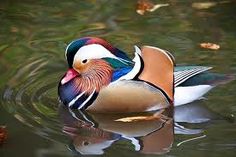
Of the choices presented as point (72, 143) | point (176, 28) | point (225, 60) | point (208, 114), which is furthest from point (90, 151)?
point (176, 28)

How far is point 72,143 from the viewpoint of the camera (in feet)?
13.1

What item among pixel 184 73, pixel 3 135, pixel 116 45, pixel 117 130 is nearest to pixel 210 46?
pixel 116 45

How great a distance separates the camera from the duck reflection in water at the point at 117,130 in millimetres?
3959

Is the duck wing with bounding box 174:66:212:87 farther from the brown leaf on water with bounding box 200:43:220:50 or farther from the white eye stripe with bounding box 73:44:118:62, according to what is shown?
the brown leaf on water with bounding box 200:43:220:50

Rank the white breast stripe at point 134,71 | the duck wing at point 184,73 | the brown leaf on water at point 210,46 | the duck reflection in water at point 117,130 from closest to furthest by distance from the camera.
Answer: the duck reflection in water at point 117,130 → the white breast stripe at point 134,71 → the duck wing at point 184,73 → the brown leaf on water at point 210,46

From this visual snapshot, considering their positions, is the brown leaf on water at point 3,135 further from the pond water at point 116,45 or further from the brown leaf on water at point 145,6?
the brown leaf on water at point 145,6

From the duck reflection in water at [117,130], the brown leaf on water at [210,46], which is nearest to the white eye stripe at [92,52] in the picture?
the duck reflection in water at [117,130]

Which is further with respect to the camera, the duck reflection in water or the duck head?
the duck head

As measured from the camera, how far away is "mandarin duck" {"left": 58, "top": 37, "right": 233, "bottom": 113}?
4.16m

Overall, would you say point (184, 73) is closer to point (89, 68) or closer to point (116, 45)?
point (89, 68)

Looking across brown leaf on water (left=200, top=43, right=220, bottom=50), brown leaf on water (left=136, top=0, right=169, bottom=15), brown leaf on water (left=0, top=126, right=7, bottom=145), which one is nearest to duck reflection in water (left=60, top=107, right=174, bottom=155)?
brown leaf on water (left=0, top=126, right=7, bottom=145)

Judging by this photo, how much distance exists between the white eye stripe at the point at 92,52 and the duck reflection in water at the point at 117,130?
0.35 m

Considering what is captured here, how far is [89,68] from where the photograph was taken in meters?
4.26

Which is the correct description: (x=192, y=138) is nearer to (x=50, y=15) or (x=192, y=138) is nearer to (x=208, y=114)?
(x=208, y=114)
